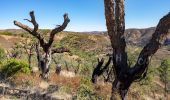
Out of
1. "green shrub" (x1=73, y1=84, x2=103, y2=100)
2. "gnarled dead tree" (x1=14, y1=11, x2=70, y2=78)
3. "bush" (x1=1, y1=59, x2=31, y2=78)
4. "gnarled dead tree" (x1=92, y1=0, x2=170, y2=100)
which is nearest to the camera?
"gnarled dead tree" (x1=92, y1=0, x2=170, y2=100)

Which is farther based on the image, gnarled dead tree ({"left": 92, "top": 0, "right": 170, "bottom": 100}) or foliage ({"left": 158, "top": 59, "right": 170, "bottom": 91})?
foliage ({"left": 158, "top": 59, "right": 170, "bottom": 91})

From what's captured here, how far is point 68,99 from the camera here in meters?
14.7

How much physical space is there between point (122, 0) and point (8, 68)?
39.5ft

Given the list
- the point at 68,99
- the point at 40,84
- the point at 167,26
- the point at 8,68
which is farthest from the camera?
the point at 8,68

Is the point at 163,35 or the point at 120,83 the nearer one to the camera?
the point at 163,35

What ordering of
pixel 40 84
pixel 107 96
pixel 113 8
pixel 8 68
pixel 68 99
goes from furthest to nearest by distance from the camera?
pixel 8 68 < pixel 40 84 < pixel 107 96 < pixel 68 99 < pixel 113 8

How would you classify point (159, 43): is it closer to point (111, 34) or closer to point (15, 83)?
point (111, 34)

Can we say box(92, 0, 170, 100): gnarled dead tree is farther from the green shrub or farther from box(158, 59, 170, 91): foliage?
box(158, 59, 170, 91): foliage

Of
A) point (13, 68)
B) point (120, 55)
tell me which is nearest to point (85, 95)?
point (120, 55)

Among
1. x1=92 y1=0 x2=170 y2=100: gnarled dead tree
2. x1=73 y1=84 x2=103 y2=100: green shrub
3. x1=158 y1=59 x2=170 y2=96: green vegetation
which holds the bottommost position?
x1=158 y1=59 x2=170 y2=96: green vegetation

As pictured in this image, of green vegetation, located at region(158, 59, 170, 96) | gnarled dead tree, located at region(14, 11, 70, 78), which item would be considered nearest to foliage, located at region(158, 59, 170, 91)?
green vegetation, located at region(158, 59, 170, 96)

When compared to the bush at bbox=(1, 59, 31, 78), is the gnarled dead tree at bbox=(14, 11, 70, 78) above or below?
above

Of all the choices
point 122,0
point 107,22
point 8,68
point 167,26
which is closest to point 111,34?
point 107,22

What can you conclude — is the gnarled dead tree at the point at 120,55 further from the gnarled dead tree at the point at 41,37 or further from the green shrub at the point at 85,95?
the gnarled dead tree at the point at 41,37
